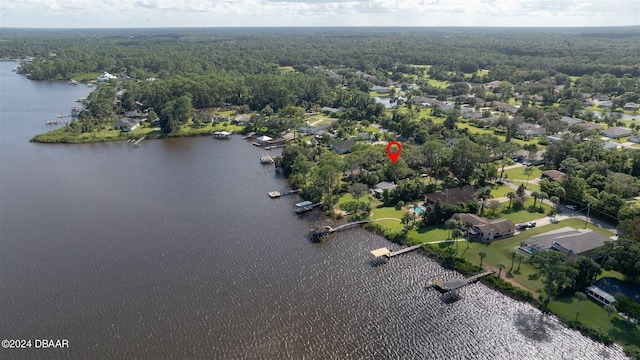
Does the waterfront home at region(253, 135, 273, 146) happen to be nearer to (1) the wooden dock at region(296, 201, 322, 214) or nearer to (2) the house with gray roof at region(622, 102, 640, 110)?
(1) the wooden dock at region(296, 201, 322, 214)

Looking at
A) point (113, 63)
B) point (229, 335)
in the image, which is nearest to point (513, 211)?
point (229, 335)

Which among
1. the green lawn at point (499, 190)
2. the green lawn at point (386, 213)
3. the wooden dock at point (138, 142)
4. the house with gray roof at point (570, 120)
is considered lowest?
the wooden dock at point (138, 142)

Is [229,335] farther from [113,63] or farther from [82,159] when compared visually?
[113,63]

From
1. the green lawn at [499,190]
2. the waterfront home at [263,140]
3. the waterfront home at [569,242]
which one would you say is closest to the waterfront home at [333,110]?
the waterfront home at [263,140]

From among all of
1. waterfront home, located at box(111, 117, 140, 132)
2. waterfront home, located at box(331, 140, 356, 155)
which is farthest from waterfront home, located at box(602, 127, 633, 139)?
waterfront home, located at box(111, 117, 140, 132)

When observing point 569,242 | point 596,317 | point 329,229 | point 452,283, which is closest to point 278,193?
point 329,229

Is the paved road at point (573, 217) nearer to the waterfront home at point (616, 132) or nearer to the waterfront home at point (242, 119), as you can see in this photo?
the waterfront home at point (616, 132)
